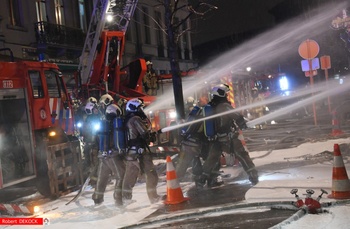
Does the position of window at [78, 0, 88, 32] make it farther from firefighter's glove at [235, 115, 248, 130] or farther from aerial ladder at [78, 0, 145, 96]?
firefighter's glove at [235, 115, 248, 130]

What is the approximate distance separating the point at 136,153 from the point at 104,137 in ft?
2.22

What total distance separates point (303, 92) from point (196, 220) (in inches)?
997

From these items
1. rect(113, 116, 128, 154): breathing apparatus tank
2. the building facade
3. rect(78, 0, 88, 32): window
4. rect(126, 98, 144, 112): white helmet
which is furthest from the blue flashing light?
rect(113, 116, 128, 154): breathing apparatus tank

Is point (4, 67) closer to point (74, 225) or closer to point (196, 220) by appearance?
point (74, 225)

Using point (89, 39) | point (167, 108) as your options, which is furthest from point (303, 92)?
point (89, 39)

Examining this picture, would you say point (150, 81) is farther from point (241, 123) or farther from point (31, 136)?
point (241, 123)

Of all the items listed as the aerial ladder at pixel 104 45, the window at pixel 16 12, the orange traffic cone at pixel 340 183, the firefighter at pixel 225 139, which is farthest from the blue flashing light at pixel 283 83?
the orange traffic cone at pixel 340 183

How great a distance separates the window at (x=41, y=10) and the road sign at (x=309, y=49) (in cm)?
1111

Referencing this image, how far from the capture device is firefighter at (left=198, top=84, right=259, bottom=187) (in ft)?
25.5

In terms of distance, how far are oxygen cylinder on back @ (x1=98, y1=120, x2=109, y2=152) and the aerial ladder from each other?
4988 mm

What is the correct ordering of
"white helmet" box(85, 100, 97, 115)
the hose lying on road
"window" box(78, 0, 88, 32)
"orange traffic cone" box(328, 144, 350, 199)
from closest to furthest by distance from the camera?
the hose lying on road → "orange traffic cone" box(328, 144, 350, 199) → "white helmet" box(85, 100, 97, 115) → "window" box(78, 0, 88, 32)

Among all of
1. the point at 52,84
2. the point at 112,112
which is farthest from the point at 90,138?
the point at 112,112

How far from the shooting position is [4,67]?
8117 millimetres

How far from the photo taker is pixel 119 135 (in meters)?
7.34
